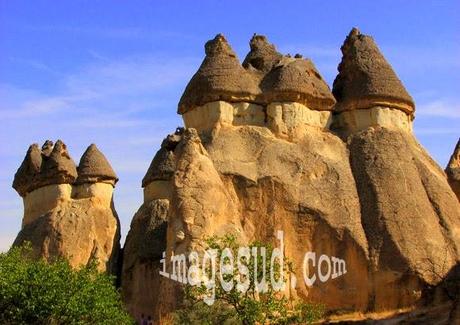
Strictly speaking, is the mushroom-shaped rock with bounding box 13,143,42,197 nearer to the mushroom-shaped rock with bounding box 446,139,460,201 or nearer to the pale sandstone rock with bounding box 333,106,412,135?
the pale sandstone rock with bounding box 333,106,412,135

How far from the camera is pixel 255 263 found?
19.7 m

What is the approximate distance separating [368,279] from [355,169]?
3.64 metres

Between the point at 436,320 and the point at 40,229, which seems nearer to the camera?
the point at 436,320

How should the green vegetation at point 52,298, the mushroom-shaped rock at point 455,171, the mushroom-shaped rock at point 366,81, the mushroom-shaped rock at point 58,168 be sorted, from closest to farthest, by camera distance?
the green vegetation at point 52,298
the mushroom-shaped rock at point 366,81
the mushroom-shaped rock at point 455,171
the mushroom-shaped rock at point 58,168

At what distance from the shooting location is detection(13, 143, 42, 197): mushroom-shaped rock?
31.5 m

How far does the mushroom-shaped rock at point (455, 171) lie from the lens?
100 ft

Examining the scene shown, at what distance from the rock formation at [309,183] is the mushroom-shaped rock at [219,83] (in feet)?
0.14

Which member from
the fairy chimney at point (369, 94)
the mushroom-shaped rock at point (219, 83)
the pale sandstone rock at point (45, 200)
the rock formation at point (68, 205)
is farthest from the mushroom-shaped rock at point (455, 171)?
the pale sandstone rock at point (45, 200)

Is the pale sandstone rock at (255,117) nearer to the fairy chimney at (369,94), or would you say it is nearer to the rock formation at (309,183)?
the rock formation at (309,183)

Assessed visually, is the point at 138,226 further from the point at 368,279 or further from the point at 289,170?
the point at 368,279

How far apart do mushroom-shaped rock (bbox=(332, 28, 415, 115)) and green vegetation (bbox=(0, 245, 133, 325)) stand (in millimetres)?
11037

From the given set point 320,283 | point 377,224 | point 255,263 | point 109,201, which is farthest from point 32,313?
point 109,201

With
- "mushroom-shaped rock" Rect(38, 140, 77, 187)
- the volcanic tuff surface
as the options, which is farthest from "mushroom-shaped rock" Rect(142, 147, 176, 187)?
"mushroom-shaped rock" Rect(38, 140, 77, 187)

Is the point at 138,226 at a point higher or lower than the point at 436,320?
higher
